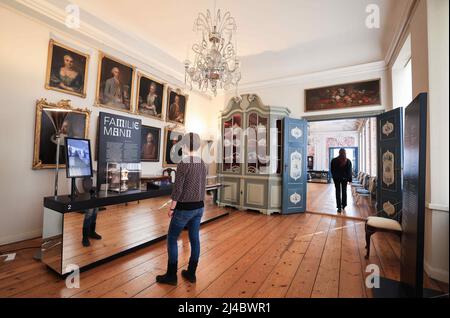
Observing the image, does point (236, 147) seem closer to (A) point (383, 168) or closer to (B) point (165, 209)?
(B) point (165, 209)

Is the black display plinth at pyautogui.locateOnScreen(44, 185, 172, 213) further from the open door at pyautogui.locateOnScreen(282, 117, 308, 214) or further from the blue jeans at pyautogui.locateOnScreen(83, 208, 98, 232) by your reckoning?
the open door at pyautogui.locateOnScreen(282, 117, 308, 214)

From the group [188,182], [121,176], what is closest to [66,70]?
[121,176]

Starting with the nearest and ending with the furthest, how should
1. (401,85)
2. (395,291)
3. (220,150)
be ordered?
(395,291)
(401,85)
(220,150)

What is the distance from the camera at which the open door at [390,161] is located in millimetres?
3862

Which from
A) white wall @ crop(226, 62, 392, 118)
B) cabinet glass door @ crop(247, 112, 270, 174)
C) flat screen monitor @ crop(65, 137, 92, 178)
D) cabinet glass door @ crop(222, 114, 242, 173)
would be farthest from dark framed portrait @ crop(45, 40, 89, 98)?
white wall @ crop(226, 62, 392, 118)

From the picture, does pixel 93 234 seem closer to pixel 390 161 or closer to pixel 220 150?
pixel 220 150

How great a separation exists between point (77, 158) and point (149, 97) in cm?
294

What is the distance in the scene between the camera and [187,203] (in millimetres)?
2076

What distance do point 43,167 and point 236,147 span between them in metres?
4.15

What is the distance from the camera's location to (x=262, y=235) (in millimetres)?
3758

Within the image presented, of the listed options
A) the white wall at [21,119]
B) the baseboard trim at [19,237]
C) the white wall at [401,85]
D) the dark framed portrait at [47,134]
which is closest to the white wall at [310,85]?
the white wall at [401,85]
